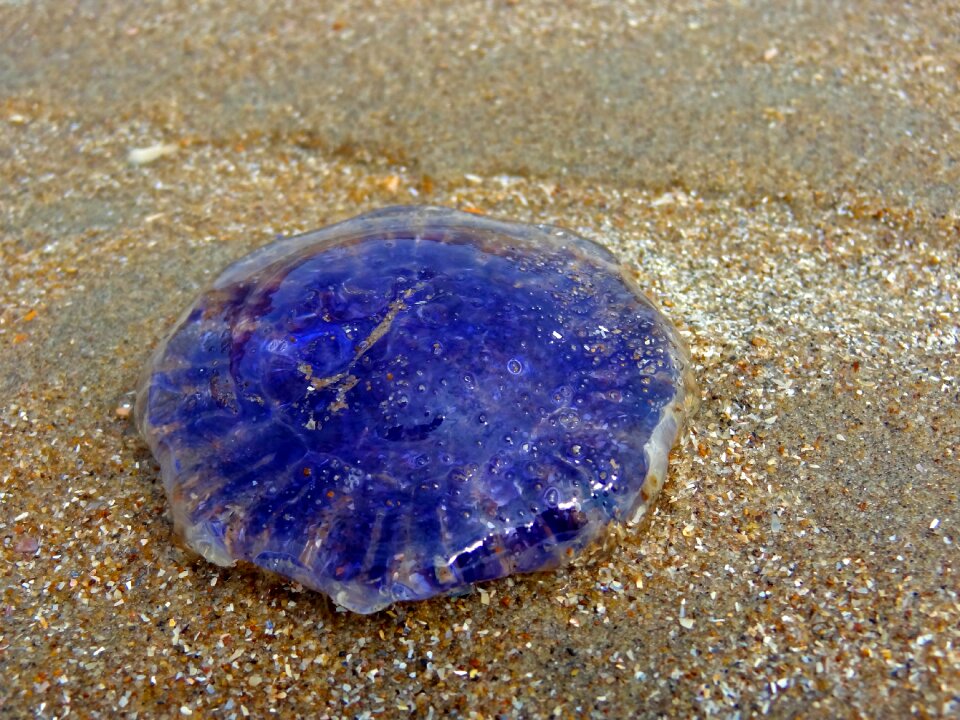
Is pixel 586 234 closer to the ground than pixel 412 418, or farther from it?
closer to the ground

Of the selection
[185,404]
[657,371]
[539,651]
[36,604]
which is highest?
[657,371]

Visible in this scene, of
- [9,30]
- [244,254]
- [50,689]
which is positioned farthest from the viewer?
[9,30]

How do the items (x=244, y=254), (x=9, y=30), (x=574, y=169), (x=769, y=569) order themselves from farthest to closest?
1. (x=9, y=30)
2. (x=574, y=169)
3. (x=244, y=254)
4. (x=769, y=569)

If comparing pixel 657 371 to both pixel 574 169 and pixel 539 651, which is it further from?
pixel 574 169

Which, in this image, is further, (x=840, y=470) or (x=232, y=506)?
(x=840, y=470)

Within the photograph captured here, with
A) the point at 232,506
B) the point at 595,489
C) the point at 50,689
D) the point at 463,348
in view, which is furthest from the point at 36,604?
the point at 595,489

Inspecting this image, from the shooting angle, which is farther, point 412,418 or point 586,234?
point 586,234

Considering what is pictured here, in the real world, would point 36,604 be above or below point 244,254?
below

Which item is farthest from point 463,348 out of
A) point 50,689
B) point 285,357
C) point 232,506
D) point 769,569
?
point 50,689
